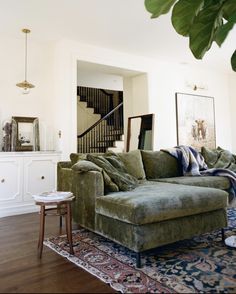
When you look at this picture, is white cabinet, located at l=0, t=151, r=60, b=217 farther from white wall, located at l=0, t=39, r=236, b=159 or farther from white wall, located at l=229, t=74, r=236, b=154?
white wall, located at l=229, t=74, r=236, b=154

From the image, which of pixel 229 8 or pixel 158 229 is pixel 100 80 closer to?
pixel 158 229

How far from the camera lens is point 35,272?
1.90 m

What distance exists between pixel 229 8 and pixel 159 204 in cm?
143

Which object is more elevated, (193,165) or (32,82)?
(32,82)

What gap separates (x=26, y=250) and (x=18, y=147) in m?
2.09

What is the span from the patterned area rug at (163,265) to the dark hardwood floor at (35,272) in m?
0.08

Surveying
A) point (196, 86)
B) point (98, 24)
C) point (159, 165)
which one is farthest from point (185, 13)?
point (196, 86)

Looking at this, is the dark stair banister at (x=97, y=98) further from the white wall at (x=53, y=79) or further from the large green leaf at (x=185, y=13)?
the large green leaf at (x=185, y=13)

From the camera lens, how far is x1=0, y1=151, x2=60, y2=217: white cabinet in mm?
3734

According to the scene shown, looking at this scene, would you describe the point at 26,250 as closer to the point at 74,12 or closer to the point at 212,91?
the point at 74,12

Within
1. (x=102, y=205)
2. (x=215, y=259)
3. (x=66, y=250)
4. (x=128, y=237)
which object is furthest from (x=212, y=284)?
(x=66, y=250)

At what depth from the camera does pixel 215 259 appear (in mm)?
2045

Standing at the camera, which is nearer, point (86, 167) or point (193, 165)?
point (86, 167)

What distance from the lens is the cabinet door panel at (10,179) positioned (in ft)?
12.2
